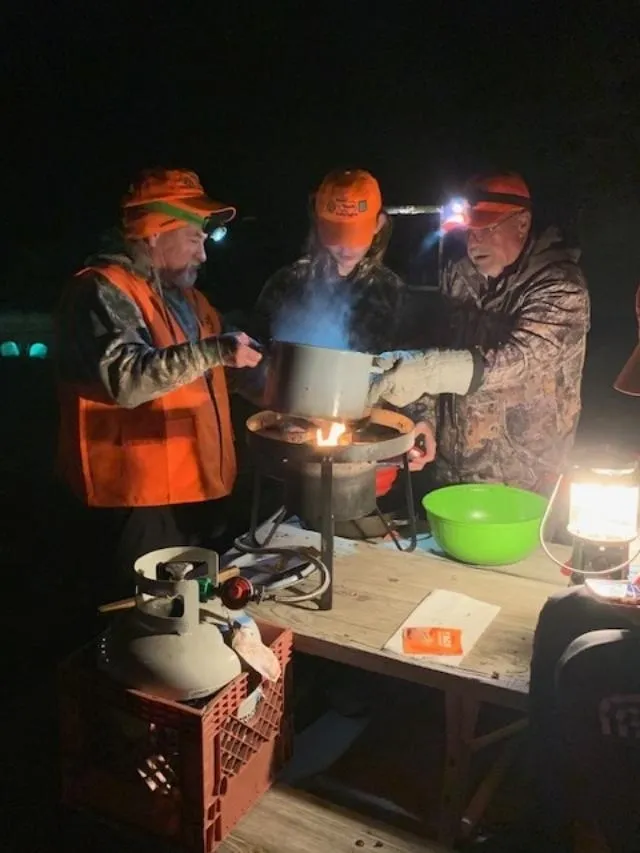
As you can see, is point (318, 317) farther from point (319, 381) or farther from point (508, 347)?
point (319, 381)

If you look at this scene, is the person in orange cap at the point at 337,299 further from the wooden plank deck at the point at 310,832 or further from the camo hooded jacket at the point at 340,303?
the wooden plank deck at the point at 310,832

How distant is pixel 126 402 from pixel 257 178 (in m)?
12.7

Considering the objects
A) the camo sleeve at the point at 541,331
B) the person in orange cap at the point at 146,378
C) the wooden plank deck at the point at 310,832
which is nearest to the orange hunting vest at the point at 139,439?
the person in orange cap at the point at 146,378

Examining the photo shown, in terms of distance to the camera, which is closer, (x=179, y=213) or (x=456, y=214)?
(x=179, y=213)

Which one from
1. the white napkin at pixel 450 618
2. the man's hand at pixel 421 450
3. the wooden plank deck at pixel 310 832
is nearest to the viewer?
the wooden plank deck at pixel 310 832

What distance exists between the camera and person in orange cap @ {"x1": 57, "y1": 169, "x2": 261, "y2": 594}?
2748 mm

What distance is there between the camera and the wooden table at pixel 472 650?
2111mm

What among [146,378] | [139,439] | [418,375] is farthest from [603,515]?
[139,439]

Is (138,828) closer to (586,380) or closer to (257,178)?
(586,380)

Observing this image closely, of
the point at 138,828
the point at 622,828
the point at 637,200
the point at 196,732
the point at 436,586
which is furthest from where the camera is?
the point at 637,200

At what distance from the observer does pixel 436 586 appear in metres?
2.58

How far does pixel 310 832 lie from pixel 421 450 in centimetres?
158

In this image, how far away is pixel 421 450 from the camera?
10.7ft

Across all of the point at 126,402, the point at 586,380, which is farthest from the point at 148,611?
the point at 586,380
